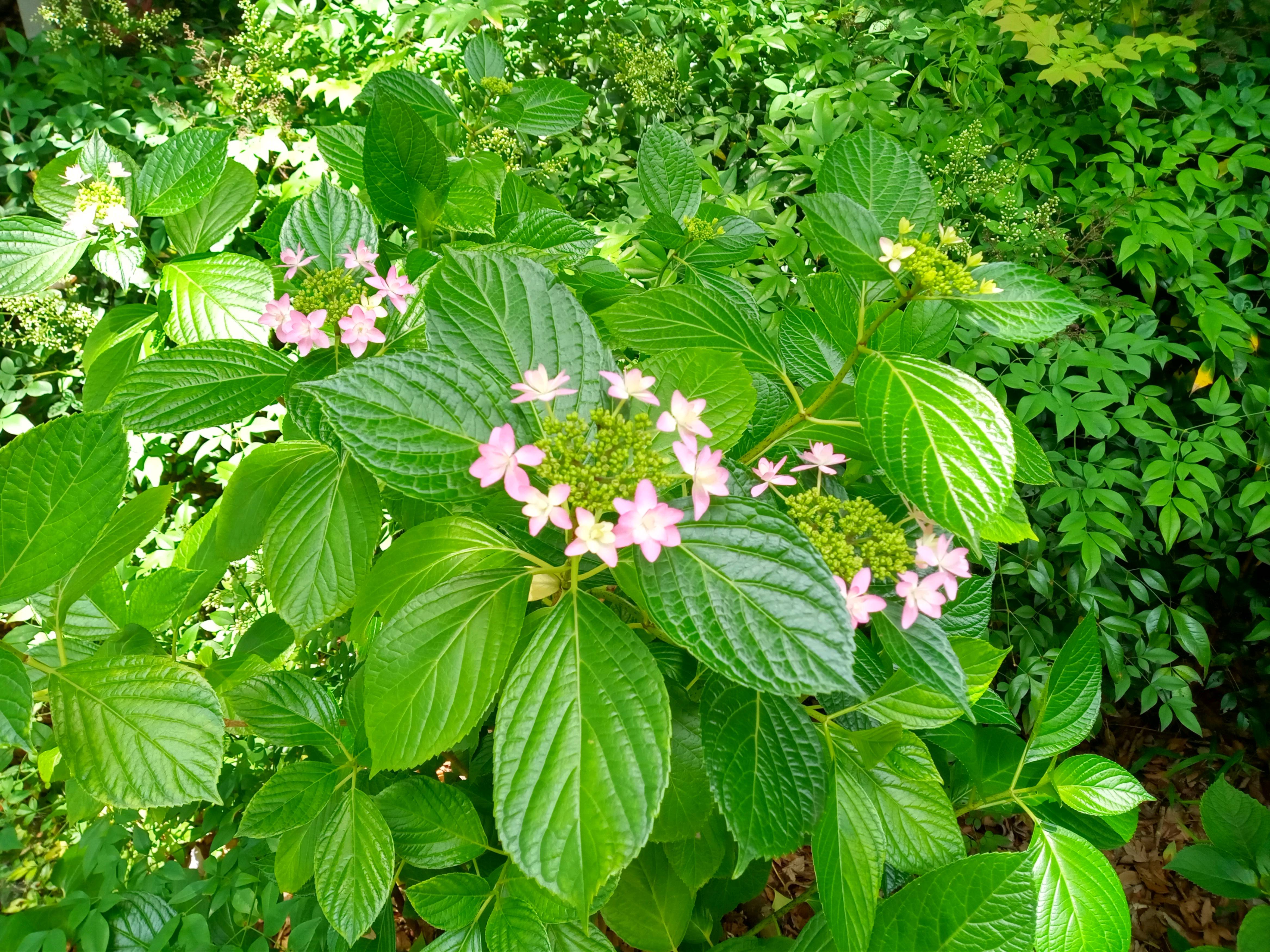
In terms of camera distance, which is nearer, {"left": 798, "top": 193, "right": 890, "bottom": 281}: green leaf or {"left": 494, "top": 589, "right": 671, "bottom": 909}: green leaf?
{"left": 494, "top": 589, "right": 671, "bottom": 909}: green leaf

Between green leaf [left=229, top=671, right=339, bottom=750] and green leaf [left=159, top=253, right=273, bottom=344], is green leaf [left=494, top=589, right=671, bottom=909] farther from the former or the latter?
green leaf [left=159, top=253, right=273, bottom=344]

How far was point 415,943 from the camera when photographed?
96cm

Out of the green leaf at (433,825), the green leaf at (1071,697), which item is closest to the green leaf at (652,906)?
the green leaf at (433,825)

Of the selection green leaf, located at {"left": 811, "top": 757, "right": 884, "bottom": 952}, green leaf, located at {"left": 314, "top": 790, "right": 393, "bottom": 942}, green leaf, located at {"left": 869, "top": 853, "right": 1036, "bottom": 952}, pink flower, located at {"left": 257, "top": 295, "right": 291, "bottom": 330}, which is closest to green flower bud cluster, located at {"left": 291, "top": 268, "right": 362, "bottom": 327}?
pink flower, located at {"left": 257, "top": 295, "right": 291, "bottom": 330}

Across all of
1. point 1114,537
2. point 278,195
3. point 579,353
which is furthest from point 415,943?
point 278,195

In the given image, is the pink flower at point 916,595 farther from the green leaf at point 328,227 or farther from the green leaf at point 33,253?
the green leaf at point 33,253

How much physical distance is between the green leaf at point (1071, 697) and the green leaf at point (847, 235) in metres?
0.49

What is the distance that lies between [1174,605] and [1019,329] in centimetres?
162

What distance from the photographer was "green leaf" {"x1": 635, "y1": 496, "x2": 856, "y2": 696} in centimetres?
45

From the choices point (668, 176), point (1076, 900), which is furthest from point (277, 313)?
point (1076, 900)

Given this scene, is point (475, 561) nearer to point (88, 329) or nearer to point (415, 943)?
point (415, 943)

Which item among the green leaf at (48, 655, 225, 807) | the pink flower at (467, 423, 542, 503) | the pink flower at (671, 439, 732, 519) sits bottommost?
the green leaf at (48, 655, 225, 807)

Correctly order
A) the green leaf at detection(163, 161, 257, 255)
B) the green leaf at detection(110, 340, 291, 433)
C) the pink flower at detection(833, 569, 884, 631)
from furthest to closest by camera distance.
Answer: the green leaf at detection(163, 161, 257, 255) < the green leaf at detection(110, 340, 291, 433) < the pink flower at detection(833, 569, 884, 631)

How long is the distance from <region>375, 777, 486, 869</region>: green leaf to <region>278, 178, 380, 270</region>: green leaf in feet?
1.79
